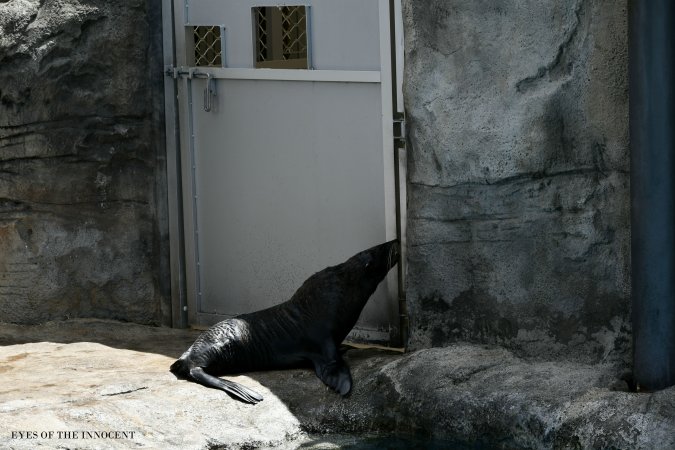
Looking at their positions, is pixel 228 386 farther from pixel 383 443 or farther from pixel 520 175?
pixel 520 175

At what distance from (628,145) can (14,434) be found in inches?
113

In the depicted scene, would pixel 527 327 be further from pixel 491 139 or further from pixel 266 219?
pixel 266 219

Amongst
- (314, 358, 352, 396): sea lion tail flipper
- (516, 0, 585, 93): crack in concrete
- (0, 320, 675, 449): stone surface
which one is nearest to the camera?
(0, 320, 675, 449): stone surface

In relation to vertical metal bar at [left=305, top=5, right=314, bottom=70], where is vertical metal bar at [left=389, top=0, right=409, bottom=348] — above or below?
below

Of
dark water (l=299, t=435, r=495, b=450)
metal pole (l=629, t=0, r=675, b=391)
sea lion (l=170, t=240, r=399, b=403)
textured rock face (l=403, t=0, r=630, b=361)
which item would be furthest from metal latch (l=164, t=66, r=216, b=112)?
metal pole (l=629, t=0, r=675, b=391)

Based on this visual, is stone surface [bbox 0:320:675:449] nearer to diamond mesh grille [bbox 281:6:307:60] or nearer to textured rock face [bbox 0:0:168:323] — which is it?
textured rock face [bbox 0:0:168:323]

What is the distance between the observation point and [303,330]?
6414 millimetres

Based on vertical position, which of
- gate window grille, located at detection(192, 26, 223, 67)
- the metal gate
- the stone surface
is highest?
gate window grille, located at detection(192, 26, 223, 67)

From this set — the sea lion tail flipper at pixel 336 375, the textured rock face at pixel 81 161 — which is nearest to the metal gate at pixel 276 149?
the textured rock face at pixel 81 161

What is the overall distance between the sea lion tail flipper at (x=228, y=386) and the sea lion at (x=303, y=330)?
0.07 feet

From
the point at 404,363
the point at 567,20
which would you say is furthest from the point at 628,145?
the point at 404,363

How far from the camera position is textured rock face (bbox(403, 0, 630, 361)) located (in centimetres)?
545

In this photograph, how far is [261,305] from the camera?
7180 millimetres

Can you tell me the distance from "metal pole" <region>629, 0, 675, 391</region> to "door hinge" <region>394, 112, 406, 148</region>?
5.11 ft
